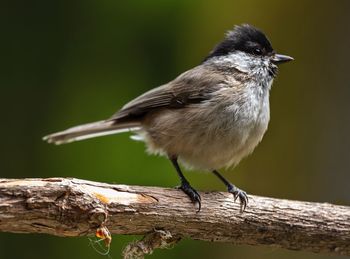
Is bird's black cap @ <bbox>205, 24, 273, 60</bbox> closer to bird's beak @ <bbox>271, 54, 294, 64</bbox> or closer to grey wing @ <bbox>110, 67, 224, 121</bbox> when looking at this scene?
bird's beak @ <bbox>271, 54, 294, 64</bbox>

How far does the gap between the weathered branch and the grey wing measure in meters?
0.78

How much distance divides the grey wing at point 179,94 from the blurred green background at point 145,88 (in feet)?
3.28

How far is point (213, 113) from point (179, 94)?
1.36 ft

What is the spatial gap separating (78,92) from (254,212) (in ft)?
8.30

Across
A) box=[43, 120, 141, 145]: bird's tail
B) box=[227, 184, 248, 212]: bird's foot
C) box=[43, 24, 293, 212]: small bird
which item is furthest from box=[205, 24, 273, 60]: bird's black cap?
box=[227, 184, 248, 212]: bird's foot

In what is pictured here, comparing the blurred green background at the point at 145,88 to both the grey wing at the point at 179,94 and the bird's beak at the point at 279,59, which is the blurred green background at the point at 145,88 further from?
the bird's beak at the point at 279,59

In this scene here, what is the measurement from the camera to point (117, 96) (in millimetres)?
5430

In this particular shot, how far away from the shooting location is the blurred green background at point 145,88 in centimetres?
518

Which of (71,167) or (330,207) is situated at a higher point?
(330,207)

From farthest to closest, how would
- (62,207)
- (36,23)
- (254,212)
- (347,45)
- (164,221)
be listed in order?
1. (347,45)
2. (36,23)
3. (254,212)
4. (164,221)
5. (62,207)

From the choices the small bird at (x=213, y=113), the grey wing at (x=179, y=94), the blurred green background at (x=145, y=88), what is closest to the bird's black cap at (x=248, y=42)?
the small bird at (x=213, y=113)

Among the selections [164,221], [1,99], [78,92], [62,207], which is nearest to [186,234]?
[164,221]

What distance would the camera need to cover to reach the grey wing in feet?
13.5

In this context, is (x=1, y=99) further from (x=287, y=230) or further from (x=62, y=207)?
(x=287, y=230)
